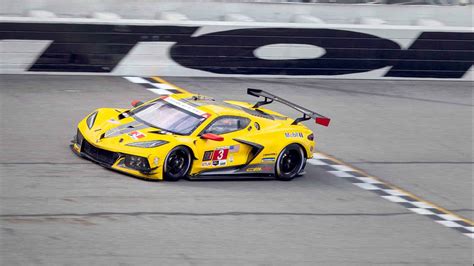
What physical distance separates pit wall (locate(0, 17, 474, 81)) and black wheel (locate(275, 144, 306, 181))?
652 centimetres

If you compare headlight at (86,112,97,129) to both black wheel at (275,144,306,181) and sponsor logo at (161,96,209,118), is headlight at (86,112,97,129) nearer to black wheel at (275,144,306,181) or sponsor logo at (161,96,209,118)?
sponsor logo at (161,96,209,118)

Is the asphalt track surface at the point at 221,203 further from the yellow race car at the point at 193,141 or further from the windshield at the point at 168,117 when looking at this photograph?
the windshield at the point at 168,117

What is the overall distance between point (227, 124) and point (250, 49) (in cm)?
706

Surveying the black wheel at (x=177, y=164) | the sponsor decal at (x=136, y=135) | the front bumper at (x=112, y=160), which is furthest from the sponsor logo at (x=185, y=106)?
the front bumper at (x=112, y=160)

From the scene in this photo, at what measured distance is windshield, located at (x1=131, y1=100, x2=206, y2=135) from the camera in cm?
1201

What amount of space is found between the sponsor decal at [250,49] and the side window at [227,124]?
253 inches

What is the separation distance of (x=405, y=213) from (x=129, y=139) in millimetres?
3804

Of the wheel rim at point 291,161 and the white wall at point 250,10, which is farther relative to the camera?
the white wall at point 250,10

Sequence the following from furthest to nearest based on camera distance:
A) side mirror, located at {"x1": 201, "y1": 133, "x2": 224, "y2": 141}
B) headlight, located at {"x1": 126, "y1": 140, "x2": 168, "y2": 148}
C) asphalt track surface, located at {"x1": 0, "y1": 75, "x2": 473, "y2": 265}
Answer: side mirror, located at {"x1": 201, "y1": 133, "x2": 224, "y2": 141}
headlight, located at {"x1": 126, "y1": 140, "x2": 168, "y2": 148}
asphalt track surface, located at {"x1": 0, "y1": 75, "x2": 473, "y2": 265}

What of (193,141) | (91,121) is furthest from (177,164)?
(91,121)

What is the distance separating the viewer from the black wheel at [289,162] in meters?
12.7

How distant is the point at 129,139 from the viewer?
11.7 meters

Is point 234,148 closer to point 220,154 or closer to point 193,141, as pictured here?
point 220,154

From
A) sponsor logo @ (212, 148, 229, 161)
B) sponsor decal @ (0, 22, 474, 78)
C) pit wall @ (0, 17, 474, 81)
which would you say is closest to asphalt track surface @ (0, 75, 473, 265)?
sponsor logo @ (212, 148, 229, 161)
